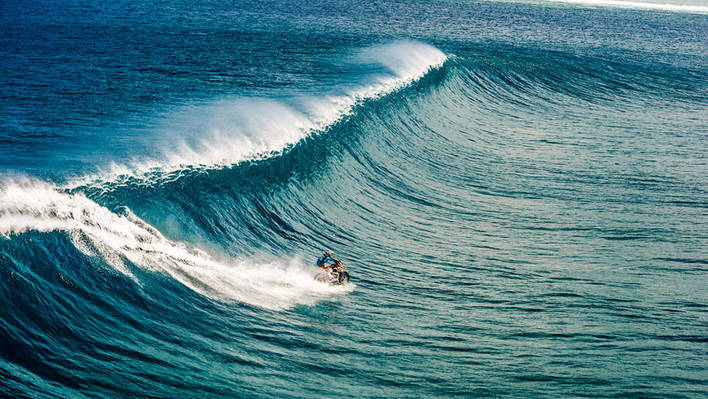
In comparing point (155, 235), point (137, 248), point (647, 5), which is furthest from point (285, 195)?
point (647, 5)

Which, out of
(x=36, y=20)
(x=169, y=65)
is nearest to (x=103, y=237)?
(x=169, y=65)

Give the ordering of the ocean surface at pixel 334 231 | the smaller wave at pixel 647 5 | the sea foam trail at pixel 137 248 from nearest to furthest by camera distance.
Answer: the ocean surface at pixel 334 231 < the sea foam trail at pixel 137 248 < the smaller wave at pixel 647 5

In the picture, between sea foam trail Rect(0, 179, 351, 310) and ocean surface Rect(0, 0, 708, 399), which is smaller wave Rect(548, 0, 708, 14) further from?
sea foam trail Rect(0, 179, 351, 310)

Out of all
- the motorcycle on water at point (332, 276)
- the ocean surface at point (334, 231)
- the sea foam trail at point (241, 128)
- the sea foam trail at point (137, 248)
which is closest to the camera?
the ocean surface at point (334, 231)

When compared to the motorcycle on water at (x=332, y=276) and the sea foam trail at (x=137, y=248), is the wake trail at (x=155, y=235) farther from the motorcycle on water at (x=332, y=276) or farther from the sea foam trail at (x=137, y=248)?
the motorcycle on water at (x=332, y=276)

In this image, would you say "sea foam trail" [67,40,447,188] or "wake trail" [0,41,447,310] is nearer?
"wake trail" [0,41,447,310]

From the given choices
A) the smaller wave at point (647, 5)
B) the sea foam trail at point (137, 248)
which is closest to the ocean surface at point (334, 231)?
the sea foam trail at point (137, 248)

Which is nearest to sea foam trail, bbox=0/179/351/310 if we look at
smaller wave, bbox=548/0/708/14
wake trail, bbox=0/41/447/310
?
wake trail, bbox=0/41/447/310

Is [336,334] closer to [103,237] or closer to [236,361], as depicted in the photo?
[236,361]
